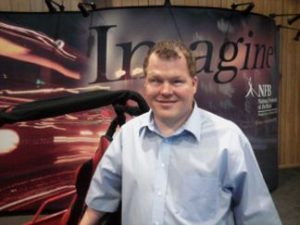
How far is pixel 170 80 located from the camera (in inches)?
56.4

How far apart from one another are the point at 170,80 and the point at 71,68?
9.96 feet

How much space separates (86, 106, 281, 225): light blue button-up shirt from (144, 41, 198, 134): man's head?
0.07 m

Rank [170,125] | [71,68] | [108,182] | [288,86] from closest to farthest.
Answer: [170,125], [108,182], [71,68], [288,86]

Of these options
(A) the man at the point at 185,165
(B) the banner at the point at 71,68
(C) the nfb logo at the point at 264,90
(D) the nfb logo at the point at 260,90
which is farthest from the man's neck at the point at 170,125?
(C) the nfb logo at the point at 264,90

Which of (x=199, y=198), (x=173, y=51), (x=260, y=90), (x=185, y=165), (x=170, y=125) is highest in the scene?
(x=260, y=90)

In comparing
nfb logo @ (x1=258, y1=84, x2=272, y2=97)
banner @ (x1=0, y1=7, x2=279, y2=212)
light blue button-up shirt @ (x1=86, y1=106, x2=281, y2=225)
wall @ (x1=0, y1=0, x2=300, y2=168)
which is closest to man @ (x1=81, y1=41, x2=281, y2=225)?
light blue button-up shirt @ (x1=86, y1=106, x2=281, y2=225)

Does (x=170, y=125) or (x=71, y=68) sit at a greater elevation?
(x=71, y=68)

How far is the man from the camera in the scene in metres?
1.41

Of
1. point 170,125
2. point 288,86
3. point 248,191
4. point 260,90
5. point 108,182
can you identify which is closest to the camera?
point 248,191

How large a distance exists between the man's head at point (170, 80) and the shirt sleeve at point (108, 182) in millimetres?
266

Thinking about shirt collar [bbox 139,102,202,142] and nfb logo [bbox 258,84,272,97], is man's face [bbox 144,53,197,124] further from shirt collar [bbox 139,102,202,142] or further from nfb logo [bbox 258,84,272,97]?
nfb logo [bbox 258,84,272,97]

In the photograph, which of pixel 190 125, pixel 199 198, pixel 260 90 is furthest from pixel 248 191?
pixel 260 90

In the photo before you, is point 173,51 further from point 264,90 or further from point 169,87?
point 264,90

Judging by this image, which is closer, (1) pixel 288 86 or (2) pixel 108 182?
(2) pixel 108 182
